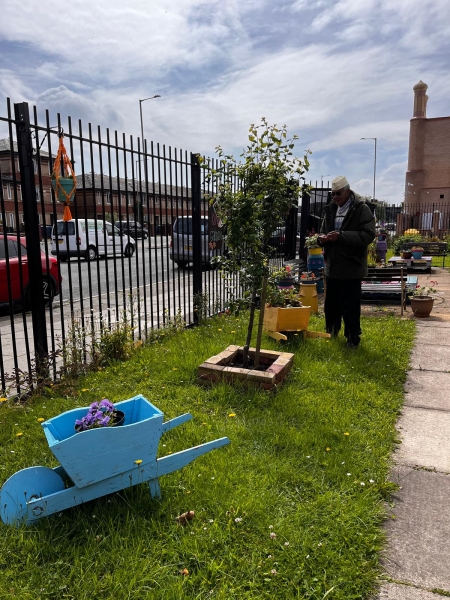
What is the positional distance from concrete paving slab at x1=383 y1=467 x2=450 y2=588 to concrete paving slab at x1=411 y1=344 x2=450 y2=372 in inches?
87.9

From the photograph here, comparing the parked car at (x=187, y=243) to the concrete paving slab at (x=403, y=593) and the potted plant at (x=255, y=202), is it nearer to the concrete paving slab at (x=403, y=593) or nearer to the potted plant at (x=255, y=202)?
the potted plant at (x=255, y=202)

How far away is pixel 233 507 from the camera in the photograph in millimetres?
2434

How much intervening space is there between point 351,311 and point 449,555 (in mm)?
3223

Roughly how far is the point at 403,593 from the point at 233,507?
904 millimetres

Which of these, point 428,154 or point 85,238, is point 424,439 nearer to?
point 85,238

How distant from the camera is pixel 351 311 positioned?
16.9 feet

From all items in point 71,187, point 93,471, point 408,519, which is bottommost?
point 408,519

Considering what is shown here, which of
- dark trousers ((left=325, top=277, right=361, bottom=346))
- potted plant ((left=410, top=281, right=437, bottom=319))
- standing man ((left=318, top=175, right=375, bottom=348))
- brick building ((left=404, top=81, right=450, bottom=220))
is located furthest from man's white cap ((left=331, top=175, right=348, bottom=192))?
brick building ((left=404, top=81, right=450, bottom=220))

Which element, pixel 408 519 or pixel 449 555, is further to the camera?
pixel 408 519

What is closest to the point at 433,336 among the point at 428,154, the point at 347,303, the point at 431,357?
the point at 431,357

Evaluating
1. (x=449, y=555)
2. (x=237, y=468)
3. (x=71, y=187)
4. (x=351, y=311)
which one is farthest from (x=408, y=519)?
(x=71, y=187)

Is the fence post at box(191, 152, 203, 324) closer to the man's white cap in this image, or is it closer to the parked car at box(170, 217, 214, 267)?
the parked car at box(170, 217, 214, 267)

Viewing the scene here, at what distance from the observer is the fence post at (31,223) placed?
143 inches

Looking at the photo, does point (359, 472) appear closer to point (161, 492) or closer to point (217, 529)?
point (217, 529)
